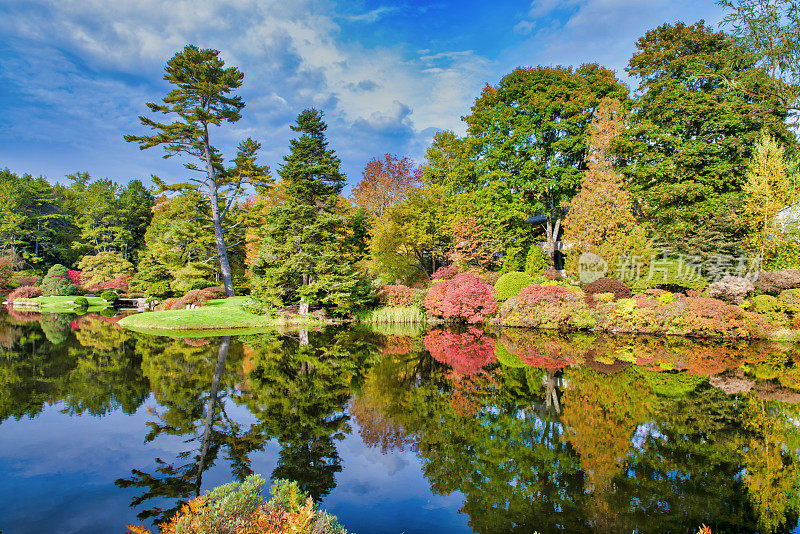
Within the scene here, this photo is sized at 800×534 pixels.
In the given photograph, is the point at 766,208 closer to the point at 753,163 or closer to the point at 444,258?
the point at 753,163

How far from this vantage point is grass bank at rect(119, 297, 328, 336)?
1548 centimetres

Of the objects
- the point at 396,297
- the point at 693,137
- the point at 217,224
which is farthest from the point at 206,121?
the point at 693,137

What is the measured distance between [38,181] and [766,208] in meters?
56.1

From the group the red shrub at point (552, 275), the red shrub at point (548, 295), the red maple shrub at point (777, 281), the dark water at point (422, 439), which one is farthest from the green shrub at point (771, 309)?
the red shrub at point (552, 275)

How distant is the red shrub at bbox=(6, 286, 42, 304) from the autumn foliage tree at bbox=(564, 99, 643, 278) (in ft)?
127

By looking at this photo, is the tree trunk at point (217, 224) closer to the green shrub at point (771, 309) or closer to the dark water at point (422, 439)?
the dark water at point (422, 439)

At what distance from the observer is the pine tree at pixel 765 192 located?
1477 cm

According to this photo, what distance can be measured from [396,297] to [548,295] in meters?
7.64

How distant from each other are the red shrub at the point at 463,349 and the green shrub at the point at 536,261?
655cm

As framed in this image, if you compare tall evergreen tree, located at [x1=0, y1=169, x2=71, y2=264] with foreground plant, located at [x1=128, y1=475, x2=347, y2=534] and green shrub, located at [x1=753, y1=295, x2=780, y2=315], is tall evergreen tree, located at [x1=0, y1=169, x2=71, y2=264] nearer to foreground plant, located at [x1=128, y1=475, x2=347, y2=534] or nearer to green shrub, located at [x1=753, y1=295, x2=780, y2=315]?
foreground plant, located at [x1=128, y1=475, x2=347, y2=534]

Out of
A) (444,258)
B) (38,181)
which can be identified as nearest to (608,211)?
(444,258)

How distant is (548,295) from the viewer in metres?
16.0

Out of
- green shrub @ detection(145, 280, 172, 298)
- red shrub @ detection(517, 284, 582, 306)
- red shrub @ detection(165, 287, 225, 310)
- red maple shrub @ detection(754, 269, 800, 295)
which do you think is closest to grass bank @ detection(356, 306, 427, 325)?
red shrub @ detection(517, 284, 582, 306)

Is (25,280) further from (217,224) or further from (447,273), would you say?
(447,273)
